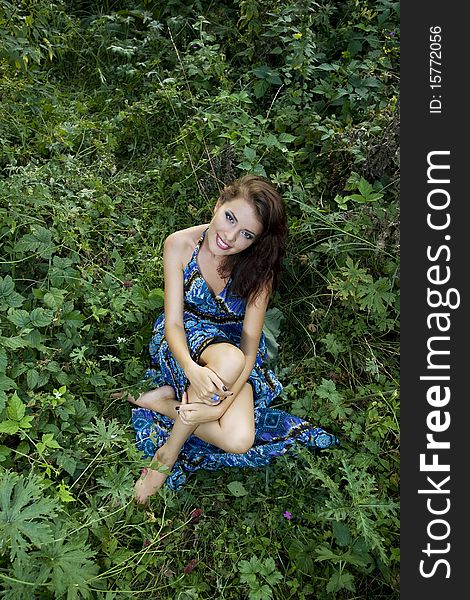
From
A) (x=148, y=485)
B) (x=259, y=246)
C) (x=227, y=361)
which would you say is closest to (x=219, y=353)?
(x=227, y=361)

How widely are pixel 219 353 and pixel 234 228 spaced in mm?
463

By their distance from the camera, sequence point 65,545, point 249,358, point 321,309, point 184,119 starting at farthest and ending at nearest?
1. point 184,119
2. point 321,309
3. point 249,358
4. point 65,545

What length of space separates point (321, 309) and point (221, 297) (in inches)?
20.5

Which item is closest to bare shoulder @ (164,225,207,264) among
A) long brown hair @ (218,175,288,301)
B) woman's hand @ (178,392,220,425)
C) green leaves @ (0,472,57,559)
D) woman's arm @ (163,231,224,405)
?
woman's arm @ (163,231,224,405)

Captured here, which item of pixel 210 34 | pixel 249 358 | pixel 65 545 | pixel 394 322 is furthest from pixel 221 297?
pixel 210 34

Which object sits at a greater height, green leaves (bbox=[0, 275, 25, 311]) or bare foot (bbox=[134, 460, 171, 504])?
green leaves (bbox=[0, 275, 25, 311])

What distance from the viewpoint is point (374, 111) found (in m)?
3.19

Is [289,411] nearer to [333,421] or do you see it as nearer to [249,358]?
[333,421]

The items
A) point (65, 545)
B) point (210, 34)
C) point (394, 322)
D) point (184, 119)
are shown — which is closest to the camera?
point (65, 545)

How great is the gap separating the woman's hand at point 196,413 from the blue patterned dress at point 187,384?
178 millimetres

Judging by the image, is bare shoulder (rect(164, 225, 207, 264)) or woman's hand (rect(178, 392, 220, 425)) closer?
woman's hand (rect(178, 392, 220, 425))

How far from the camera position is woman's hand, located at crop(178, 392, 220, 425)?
230 cm

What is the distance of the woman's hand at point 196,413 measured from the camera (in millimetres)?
2305

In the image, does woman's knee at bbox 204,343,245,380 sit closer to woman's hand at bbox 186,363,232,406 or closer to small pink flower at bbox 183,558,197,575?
woman's hand at bbox 186,363,232,406
